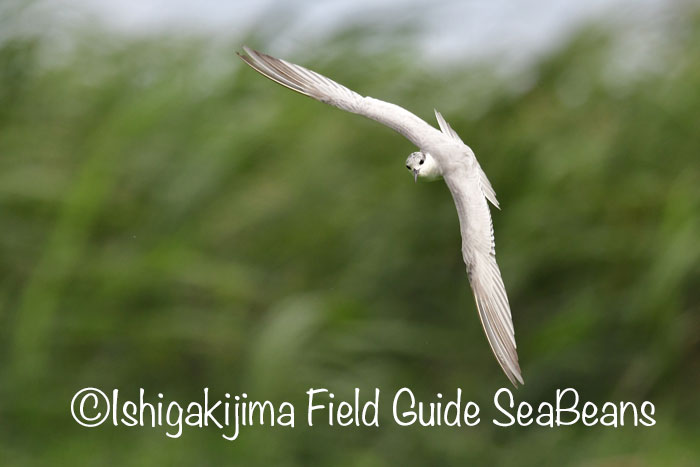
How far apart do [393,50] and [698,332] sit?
0.82m

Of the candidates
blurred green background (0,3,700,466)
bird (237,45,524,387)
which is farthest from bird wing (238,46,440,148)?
blurred green background (0,3,700,466)

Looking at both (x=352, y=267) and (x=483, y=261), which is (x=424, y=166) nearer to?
(x=483, y=261)

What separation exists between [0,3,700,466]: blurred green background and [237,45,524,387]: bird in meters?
1.28

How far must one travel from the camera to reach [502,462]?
1905mm

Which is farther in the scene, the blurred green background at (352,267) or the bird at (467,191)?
the blurred green background at (352,267)

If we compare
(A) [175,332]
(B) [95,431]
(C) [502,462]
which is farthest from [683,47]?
(B) [95,431]

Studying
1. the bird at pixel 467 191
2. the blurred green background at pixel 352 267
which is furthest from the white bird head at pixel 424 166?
the blurred green background at pixel 352 267

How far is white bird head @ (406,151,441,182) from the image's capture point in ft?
1.59

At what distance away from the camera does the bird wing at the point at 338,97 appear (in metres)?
0.51

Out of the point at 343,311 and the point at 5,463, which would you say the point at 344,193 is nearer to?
the point at 343,311

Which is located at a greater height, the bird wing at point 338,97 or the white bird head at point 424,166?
the bird wing at point 338,97

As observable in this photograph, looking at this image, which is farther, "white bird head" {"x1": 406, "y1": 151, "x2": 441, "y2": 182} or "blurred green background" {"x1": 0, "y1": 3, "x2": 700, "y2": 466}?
"blurred green background" {"x1": 0, "y1": 3, "x2": 700, "y2": 466}

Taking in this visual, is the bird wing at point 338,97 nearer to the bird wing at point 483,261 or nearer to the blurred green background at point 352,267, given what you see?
the bird wing at point 483,261

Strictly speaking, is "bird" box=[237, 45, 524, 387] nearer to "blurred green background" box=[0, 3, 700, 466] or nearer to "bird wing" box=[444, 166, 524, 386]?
"bird wing" box=[444, 166, 524, 386]
